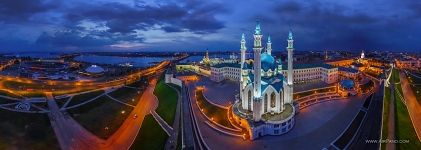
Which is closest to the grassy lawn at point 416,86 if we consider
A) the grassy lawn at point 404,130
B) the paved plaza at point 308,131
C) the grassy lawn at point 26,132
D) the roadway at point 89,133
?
the grassy lawn at point 404,130

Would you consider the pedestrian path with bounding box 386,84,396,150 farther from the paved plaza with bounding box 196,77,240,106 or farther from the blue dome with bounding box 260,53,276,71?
the paved plaza with bounding box 196,77,240,106

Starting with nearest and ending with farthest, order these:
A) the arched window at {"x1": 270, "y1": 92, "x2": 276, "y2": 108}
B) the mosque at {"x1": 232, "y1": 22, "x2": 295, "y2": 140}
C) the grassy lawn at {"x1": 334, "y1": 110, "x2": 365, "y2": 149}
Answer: the grassy lawn at {"x1": 334, "y1": 110, "x2": 365, "y2": 149}, the mosque at {"x1": 232, "y1": 22, "x2": 295, "y2": 140}, the arched window at {"x1": 270, "y1": 92, "x2": 276, "y2": 108}

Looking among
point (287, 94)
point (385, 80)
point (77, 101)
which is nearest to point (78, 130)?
point (77, 101)

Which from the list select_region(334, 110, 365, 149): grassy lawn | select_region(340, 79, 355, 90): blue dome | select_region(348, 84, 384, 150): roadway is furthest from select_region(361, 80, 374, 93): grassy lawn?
select_region(334, 110, 365, 149): grassy lawn

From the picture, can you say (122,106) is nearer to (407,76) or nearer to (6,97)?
(6,97)

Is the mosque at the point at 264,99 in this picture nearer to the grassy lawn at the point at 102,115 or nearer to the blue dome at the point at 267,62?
the blue dome at the point at 267,62

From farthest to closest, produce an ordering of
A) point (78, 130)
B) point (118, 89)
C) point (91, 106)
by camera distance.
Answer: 1. point (118, 89)
2. point (91, 106)
3. point (78, 130)
